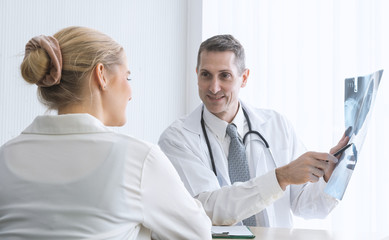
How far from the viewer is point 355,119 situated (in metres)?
1.41

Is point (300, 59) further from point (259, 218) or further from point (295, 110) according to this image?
point (259, 218)

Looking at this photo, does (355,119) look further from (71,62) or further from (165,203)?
(71,62)

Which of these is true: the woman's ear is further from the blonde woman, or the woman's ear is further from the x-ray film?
the x-ray film

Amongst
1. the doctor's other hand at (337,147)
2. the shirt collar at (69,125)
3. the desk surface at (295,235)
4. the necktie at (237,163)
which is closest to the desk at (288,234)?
the desk surface at (295,235)

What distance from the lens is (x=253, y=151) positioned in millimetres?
1952

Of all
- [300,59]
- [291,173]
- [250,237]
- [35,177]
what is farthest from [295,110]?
[35,177]

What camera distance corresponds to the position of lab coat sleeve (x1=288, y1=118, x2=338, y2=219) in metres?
1.79

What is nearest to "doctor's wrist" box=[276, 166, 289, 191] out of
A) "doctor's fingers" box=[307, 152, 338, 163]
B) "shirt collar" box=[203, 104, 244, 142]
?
"doctor's fingers" box=[307, 152, 338, 163]

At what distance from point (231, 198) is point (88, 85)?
77 centimetres

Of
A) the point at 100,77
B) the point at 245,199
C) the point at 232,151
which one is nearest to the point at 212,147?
the point at 232,151

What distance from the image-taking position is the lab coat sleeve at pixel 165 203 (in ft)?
3.27

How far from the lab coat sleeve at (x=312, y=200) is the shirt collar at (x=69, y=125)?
42.0 inches

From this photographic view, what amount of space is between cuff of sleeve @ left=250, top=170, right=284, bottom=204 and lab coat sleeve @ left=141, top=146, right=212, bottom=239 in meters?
0.57

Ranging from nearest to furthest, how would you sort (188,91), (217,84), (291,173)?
(291,173) → (217,84) → (188,91)
